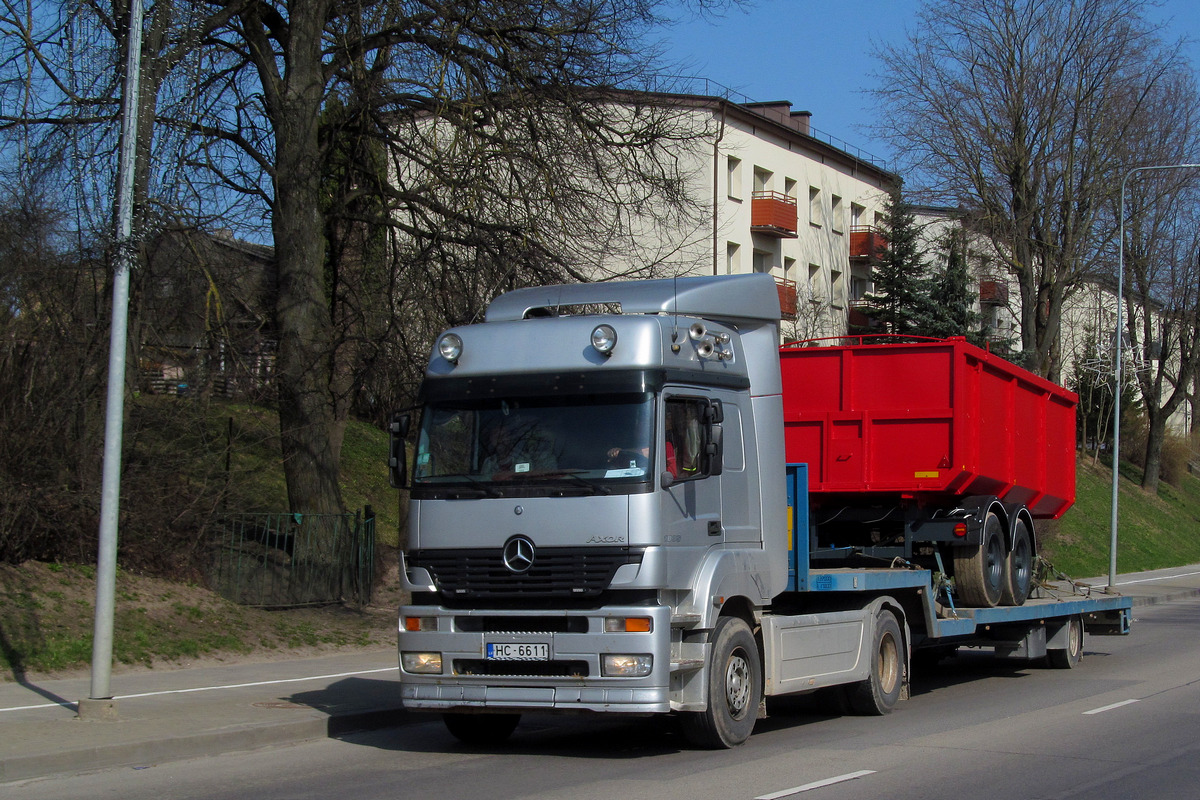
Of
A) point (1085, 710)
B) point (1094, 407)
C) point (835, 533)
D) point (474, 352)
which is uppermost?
point (1094, 407)

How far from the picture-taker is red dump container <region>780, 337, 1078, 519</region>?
12148 millimetres

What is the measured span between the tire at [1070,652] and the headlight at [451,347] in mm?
9814

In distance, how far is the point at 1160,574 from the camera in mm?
A: 35969

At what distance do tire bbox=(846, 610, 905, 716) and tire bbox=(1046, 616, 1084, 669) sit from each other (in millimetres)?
4867

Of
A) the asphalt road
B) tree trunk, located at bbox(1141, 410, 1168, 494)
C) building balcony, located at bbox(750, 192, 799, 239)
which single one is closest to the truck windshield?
the asphalt road

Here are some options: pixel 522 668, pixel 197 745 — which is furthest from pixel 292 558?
pixel 522 668

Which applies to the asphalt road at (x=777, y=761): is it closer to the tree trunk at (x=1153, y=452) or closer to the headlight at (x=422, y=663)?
the headlight at (x=422, y=663)

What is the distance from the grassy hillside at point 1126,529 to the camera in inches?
1387

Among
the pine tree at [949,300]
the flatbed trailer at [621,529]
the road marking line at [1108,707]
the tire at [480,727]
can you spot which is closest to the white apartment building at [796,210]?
the pine tree at [949,300]

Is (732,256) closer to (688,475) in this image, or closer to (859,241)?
(859,241)

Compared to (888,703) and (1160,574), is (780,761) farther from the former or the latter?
(1160,574)

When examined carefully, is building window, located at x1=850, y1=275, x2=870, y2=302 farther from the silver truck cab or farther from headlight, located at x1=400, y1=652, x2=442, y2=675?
headlight, located at x1=400, y1=652, x2=442, y2=675

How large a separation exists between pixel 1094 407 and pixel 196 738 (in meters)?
52.0

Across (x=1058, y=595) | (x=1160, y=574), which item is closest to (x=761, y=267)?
(x=1160, y=574)
